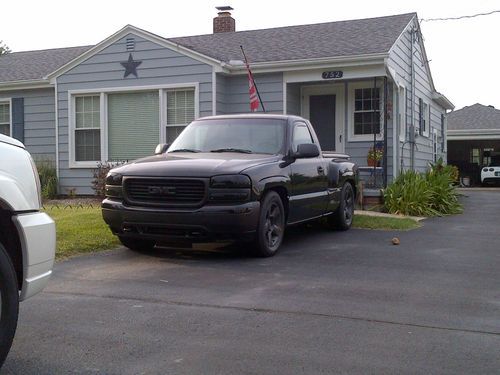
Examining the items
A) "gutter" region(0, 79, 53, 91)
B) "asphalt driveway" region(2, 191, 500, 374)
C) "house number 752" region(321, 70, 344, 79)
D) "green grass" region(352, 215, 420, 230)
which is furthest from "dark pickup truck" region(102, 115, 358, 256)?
"gutter" region(0, 79, 53, 91)

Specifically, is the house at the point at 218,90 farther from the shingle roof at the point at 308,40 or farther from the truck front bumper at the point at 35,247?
the truck front bumper at the point at 35,247

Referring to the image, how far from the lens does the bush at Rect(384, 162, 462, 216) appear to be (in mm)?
12594

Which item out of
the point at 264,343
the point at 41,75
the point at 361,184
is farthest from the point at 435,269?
the point at 41,75

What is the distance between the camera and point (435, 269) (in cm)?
686

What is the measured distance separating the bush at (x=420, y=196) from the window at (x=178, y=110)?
4840 mm

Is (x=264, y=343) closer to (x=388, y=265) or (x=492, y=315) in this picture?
(x=492, y=315)

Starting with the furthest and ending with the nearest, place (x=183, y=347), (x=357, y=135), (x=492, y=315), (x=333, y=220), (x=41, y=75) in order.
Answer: (x=41, y=75) < (x=357, y=135) < (x=333, y=220) < (x=492, y=315) < (x=183, y=347)

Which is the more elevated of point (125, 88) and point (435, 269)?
point (125, 88)

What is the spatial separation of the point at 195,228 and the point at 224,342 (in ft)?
9.49

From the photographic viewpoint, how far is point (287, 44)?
15.3 m

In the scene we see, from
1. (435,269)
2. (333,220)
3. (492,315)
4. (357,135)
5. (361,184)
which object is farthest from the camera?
(357,135)

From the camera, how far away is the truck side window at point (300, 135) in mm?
8586

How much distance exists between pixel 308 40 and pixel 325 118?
203cm

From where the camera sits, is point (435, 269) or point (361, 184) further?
point (361, 184)
